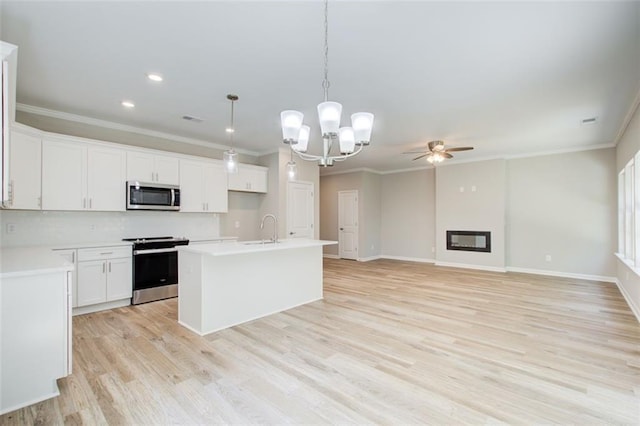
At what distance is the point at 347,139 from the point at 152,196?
3.34m

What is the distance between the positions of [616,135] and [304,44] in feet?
19.3

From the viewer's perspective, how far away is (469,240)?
24.3 ft

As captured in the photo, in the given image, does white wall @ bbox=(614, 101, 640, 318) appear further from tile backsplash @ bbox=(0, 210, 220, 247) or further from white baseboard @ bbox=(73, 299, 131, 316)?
white baseboard @ bbox=(73, 299, 131, 316)

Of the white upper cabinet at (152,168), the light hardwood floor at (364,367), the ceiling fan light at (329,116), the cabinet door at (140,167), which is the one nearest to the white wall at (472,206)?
the light hardwood floor at (364,367)

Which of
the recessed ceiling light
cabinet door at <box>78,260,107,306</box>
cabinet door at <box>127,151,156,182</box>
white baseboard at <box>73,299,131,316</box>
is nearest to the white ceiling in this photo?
the recessed ceiling light

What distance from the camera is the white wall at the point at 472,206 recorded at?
6.98 m

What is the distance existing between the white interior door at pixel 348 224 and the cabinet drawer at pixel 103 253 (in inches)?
231

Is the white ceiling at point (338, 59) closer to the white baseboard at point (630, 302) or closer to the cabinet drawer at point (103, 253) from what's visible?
the cabinet drawer at point (103, 253)

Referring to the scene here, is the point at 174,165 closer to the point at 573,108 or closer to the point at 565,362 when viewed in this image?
the point at 565,362

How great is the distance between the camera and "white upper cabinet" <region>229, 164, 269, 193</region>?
5832 mm

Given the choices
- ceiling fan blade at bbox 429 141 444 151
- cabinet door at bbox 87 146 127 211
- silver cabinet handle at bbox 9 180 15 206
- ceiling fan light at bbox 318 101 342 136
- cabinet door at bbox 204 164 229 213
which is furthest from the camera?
ceiling fan blade at bbox 429 141 444 151

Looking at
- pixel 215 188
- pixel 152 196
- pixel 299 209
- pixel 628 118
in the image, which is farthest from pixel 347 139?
pixel 628 118

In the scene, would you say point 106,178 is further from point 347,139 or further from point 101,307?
point 347,139

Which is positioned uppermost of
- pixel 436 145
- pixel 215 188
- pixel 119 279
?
pixel 436 145
